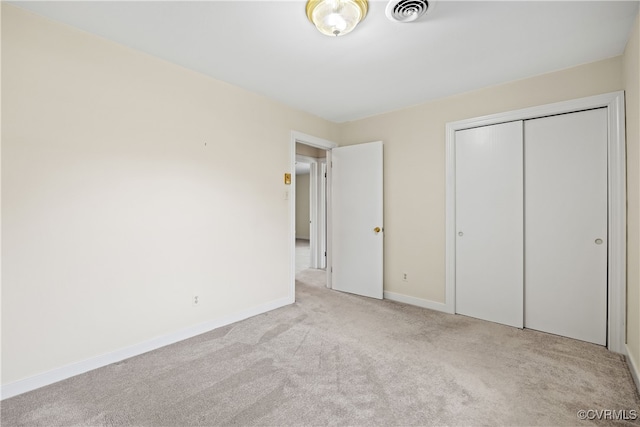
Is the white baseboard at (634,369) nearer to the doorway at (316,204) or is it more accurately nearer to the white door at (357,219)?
the white door at (357,219)

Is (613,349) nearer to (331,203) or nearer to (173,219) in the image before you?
(331,203)

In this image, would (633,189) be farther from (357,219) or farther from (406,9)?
(357,219)

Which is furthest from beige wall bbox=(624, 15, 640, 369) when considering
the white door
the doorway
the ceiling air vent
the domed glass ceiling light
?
the doorway

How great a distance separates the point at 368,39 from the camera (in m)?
2.19

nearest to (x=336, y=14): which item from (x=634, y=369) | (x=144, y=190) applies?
(x=144, y=190)

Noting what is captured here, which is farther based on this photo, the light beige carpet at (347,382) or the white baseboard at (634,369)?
the white baseboard at (634,369)

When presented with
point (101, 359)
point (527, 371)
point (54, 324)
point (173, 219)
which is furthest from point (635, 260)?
point (54, 324)

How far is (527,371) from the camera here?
214 cm

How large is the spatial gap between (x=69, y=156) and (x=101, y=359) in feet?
5.02

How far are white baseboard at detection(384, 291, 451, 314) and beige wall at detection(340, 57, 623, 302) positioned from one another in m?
0.05

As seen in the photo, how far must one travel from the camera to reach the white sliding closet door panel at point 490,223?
2.94 meters

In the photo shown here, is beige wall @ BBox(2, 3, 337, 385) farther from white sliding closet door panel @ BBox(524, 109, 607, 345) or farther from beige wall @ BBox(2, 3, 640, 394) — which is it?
white sliding closet door panel @ BBox(524, 109, 607, 345)

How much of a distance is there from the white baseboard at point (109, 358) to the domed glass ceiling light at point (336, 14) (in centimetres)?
275

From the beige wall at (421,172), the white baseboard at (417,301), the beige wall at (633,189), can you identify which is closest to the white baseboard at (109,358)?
the white baseboard at (417,301)
